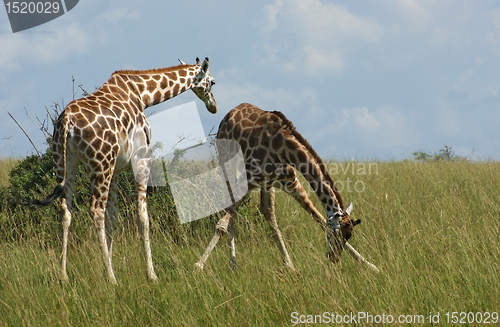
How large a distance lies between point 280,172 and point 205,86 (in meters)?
2.18

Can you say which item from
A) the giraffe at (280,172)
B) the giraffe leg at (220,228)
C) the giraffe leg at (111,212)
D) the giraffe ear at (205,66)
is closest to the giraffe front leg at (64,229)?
the giraffe leg at (111,212)

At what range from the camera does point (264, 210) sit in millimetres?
6484

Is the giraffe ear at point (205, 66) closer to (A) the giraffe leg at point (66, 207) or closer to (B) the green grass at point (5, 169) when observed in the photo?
(A) the giraffe leg at point (66, 207)

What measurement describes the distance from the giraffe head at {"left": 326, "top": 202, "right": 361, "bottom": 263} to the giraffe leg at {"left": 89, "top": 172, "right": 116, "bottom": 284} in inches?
109

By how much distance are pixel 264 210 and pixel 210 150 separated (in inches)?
97.6

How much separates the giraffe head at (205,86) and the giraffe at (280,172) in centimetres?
59

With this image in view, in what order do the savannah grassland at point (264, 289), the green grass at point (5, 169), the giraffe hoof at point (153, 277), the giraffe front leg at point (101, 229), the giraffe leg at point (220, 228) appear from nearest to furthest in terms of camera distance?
1. the savannah grassland at point (264, 289)
2. the giraffe front leg at point (101, 229)
3. the giraffe hoof at point (153, 277)
4. the giraffe leg at point (220, 228)
5. the green grass at point (5, 169)

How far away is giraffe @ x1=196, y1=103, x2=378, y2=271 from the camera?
5.44m

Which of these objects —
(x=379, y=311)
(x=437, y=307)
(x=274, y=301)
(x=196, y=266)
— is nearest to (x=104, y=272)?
(x=196, y=266)

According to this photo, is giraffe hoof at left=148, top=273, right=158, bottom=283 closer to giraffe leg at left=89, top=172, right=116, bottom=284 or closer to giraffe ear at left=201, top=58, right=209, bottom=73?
giraffe leg at left=89, top=172, right=116, bottom=284

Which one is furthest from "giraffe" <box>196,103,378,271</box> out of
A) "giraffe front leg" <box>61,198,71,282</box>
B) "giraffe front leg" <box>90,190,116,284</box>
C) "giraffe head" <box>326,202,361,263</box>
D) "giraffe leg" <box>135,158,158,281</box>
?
"giraffe front leg" <box>61,198,71,282</box>

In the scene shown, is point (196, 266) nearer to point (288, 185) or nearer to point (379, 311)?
point (288, 185)

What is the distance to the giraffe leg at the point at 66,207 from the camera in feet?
16.1

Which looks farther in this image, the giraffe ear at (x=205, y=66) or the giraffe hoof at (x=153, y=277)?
the giraffe ear at (x=205, y=66)
